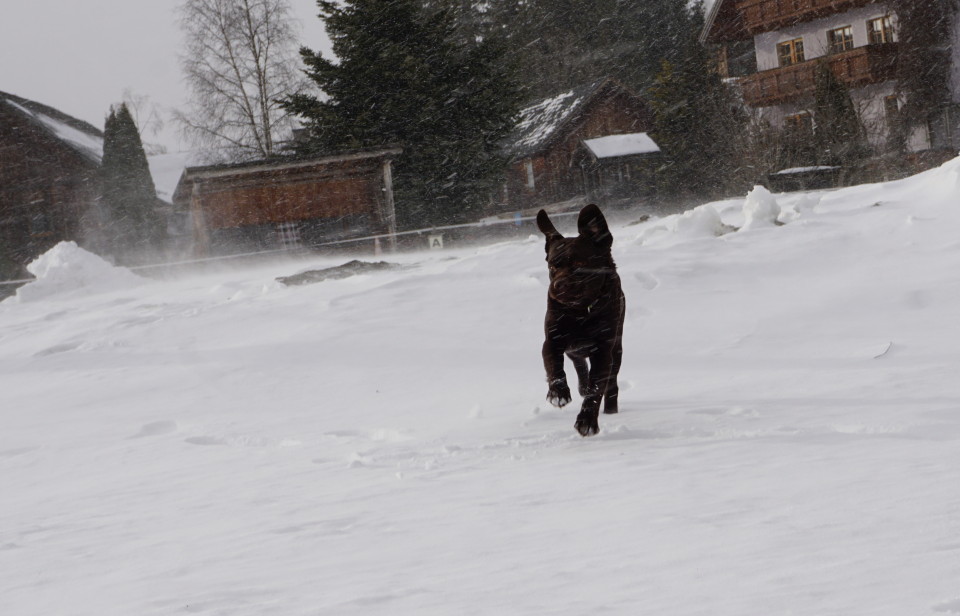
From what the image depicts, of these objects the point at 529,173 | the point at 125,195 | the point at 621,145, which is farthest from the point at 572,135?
the point at 125,195

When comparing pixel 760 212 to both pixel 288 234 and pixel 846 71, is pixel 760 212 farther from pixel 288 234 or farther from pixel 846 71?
pixel 846 71

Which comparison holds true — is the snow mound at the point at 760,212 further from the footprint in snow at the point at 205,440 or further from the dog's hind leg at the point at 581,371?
the footprint in snow at the point at 205,440

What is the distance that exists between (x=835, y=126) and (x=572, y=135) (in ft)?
67.0

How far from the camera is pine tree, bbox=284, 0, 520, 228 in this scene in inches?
1220

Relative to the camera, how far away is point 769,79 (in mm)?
34250

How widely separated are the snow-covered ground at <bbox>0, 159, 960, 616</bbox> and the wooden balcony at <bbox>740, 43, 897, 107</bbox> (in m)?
18.7

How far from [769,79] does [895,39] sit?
4322 millimetres

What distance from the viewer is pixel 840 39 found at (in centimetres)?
3525

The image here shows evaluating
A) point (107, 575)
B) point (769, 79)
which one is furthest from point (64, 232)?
point (107, 575)

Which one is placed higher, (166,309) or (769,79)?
(769,79)

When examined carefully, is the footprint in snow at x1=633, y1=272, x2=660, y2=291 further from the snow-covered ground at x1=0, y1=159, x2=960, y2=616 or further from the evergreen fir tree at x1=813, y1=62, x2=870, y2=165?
the evergreen fir tree at x1=813, y1=62, x2=870, y2=165

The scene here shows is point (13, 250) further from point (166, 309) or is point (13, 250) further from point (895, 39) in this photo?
point (895, 39)

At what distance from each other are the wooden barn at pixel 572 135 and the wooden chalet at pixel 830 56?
7.57 metres

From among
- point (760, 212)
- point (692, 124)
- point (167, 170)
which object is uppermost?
point (167, 170)
